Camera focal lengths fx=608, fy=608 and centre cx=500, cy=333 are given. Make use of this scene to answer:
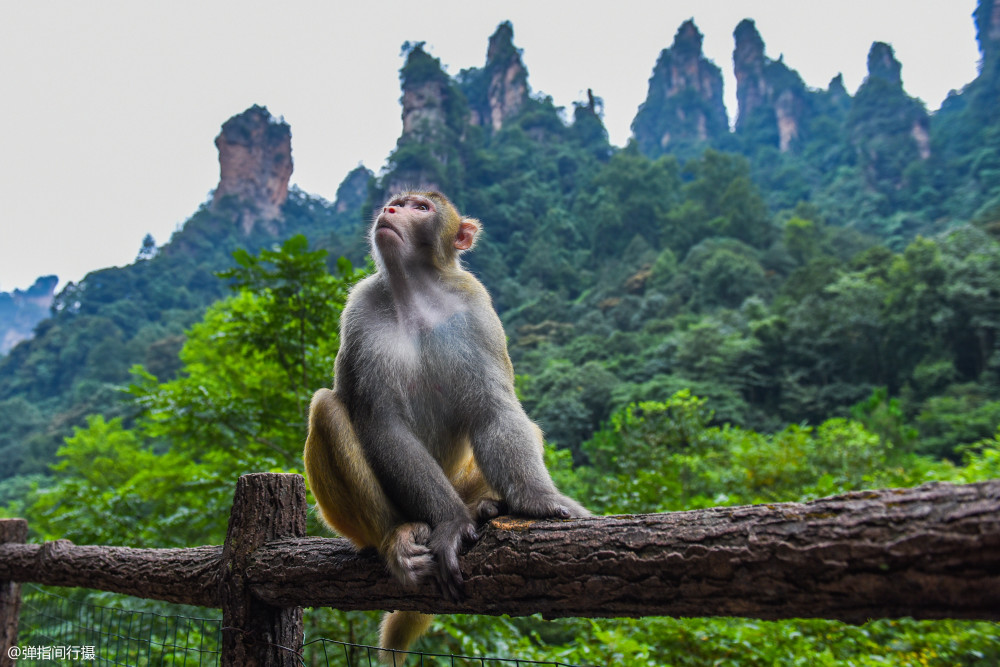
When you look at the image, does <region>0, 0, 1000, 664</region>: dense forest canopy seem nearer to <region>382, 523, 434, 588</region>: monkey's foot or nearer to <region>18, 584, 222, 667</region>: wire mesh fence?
<region>18, 584, 222, 667</region>: wire mesh fence

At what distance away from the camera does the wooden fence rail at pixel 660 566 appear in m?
1.09

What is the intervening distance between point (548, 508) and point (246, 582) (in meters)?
1.18

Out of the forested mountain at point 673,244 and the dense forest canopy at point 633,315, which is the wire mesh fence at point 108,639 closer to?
the dense forest canopy at point 633,315

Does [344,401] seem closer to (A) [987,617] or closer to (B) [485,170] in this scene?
(A) [987,617]

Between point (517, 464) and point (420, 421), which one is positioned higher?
point (420, 421)

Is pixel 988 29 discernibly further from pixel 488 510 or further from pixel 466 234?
pixel 488 510

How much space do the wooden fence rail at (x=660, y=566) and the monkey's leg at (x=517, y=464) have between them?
212 millimetres

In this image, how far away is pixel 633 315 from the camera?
3725cm

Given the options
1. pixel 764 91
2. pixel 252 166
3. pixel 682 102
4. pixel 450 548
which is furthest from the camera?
pixel 682 102

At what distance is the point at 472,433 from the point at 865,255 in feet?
107

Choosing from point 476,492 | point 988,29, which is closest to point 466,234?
point 476,492

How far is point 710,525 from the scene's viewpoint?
4.49 ft

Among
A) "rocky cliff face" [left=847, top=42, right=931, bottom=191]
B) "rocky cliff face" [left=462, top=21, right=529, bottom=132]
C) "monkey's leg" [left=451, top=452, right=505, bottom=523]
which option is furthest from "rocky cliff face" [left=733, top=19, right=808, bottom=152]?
"monkey's leg" [left=451, top=452, right=505, bottom=523]

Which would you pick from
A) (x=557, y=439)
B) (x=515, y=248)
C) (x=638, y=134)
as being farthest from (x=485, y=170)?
(x=557, y=439)
